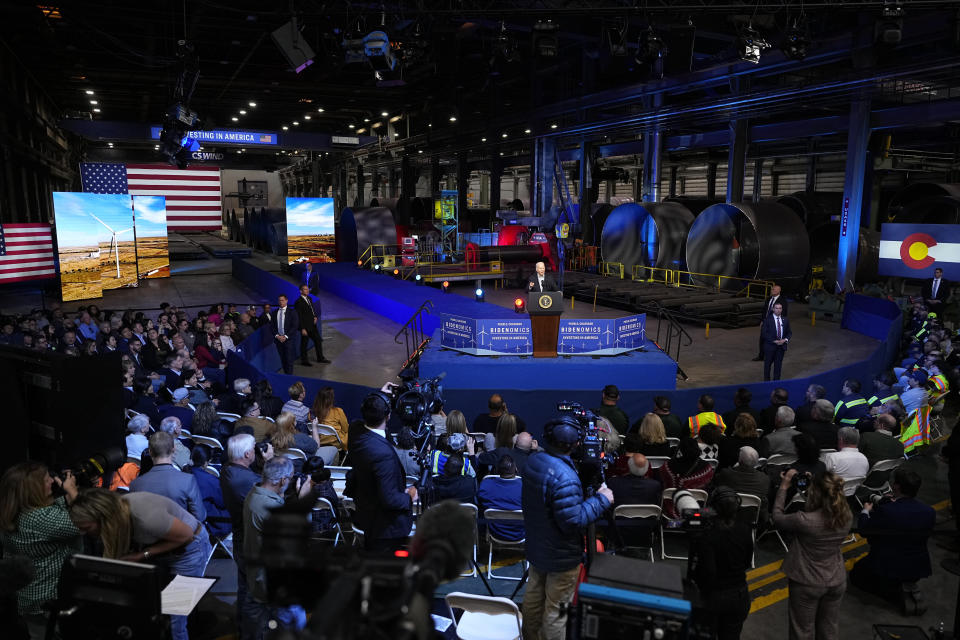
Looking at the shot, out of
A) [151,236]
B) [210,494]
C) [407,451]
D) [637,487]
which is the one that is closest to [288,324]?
[210,494]

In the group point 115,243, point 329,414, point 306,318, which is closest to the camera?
point 329,414

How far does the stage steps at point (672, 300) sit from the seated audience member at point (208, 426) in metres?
11.7

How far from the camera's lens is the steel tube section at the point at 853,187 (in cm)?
1930

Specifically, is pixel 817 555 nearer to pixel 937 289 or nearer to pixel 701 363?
pixel 701 363

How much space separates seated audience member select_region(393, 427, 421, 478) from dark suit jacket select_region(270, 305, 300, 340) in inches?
300

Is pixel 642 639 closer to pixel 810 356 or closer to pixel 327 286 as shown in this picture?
pixel 810 356

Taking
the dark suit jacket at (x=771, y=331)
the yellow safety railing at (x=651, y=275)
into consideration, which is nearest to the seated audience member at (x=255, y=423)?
the dark suit jacket at (x=771, y=331)

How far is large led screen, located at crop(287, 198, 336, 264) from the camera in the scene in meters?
28.0

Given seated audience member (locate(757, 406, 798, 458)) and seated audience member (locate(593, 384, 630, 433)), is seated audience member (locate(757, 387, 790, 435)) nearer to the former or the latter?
seated audience member (locate(757, 406, 798, 458))

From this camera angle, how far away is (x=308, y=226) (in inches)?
1115

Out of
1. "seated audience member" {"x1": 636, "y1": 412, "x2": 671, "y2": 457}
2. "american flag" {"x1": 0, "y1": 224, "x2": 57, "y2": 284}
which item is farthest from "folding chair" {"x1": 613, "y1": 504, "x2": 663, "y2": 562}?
"american flag" {"x1": 0, "y1": 224, "x2": 57, "y2": 284}

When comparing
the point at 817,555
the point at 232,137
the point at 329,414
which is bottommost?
the point at 329,414

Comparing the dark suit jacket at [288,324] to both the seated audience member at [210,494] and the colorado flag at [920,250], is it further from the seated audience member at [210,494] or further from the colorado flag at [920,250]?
the colorado flag at [920,250]

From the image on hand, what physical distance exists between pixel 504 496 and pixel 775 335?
320 inches
